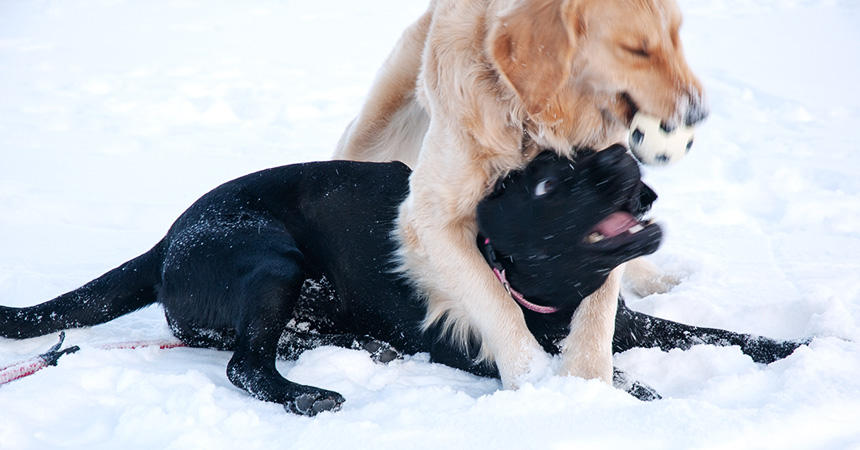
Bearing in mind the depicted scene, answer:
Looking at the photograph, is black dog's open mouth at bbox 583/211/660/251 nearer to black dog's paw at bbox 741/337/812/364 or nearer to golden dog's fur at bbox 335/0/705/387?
golden dog's fur at bbox 335/0/705/387

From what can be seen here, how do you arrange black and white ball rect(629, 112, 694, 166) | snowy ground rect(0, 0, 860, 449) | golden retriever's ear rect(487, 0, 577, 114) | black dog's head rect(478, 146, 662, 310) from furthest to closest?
golden retriever's ear rect(487, 0, 577, 114), black and white ball rect(629, 112, 694, 166), black dog's head rect(478, 146, 662, 310), snowy ground rect(0, 0, 860, 449)

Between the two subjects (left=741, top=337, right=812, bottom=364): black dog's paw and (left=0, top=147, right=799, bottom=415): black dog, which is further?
(left=741, top=337, right=812, bottom=364): black dog's paw

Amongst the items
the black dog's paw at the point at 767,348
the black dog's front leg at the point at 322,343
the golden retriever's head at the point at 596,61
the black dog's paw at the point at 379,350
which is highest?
the golden retriever's head at the point at 596,61

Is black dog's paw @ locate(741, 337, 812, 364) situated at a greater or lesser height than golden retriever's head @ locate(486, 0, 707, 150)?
lesser

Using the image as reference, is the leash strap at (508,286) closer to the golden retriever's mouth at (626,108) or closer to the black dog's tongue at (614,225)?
the black dog's tongue at (614,225)

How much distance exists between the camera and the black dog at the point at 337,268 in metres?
2.40

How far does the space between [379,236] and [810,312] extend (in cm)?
164

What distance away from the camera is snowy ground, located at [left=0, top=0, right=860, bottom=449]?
6.57ft

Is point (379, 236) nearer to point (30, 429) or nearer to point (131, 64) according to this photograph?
point (30, 429)

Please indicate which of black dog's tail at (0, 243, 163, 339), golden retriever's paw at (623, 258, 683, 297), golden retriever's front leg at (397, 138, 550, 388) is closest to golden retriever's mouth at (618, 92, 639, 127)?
golden retriever's front leg at (397, 138, 550, 388)

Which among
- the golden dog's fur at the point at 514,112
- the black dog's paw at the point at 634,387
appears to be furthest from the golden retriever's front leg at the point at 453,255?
the black dog's paw at the point at 634,387

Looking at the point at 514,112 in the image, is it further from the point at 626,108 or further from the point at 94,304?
the point at 94,304

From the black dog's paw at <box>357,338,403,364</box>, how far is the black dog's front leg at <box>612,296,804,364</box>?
779mm

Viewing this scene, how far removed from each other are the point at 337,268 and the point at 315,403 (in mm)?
758
